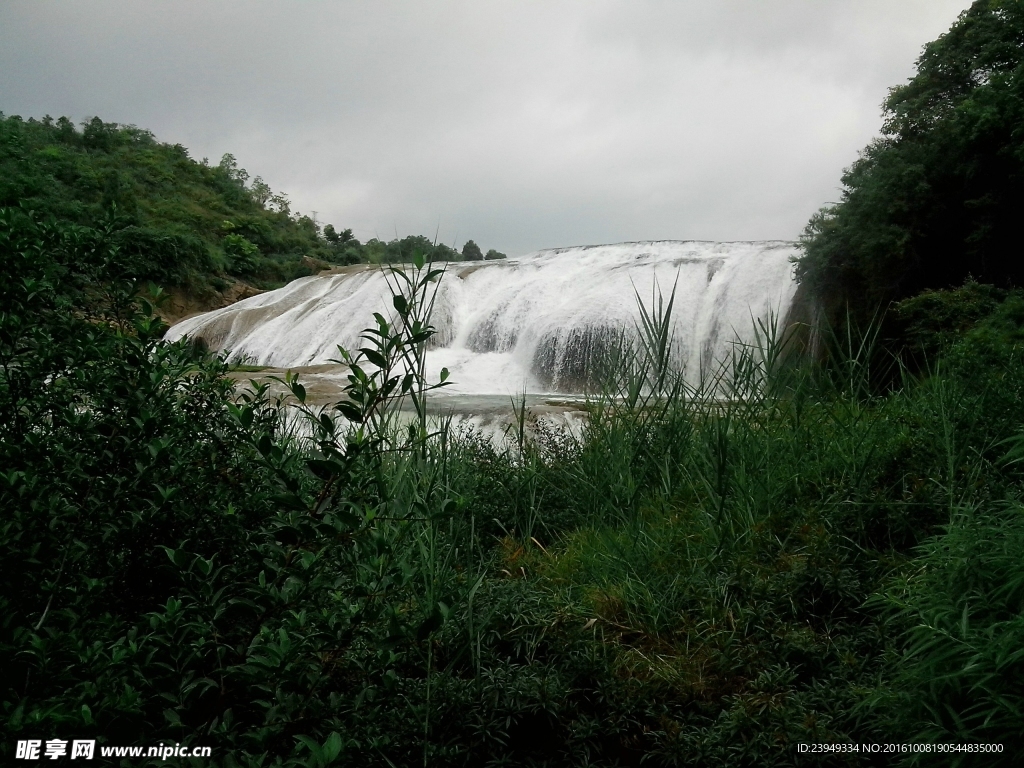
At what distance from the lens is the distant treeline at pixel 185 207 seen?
21500mm

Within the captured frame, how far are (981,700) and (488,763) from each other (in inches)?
51.3

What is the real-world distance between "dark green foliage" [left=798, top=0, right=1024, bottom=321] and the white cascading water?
1397 mm

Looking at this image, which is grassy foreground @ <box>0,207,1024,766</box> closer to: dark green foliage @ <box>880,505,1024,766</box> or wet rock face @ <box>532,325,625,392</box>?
dark green foliage @ <box>880,505,1024,766</box>

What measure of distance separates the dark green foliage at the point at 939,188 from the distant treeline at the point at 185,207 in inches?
378

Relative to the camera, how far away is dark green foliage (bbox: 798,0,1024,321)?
1042 cm

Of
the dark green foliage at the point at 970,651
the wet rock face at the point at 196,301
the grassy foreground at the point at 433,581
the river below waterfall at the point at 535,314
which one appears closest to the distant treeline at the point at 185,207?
the wet rock face at the point at 196,301

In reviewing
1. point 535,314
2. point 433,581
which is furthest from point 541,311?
point 433,581

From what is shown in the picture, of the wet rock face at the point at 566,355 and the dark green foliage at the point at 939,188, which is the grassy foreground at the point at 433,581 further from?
the wet rock face at the point at 566,355

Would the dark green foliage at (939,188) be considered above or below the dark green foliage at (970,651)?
above

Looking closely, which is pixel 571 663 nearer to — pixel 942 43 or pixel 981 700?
pixel 981 700

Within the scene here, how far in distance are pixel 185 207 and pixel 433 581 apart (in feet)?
98.1

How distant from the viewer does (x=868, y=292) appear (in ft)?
37.1

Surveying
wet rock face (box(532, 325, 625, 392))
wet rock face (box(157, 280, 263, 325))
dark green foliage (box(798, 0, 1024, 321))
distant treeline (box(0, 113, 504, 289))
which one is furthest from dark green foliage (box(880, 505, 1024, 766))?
wet rock face (box(157, 280, 263, 325))

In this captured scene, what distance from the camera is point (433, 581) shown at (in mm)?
2459
